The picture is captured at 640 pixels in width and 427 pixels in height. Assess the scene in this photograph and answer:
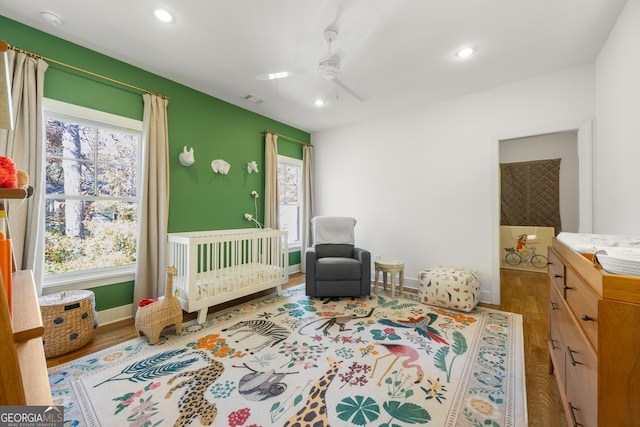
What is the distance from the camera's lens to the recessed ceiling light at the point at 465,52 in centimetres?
236

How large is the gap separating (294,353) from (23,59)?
3103 millimetres

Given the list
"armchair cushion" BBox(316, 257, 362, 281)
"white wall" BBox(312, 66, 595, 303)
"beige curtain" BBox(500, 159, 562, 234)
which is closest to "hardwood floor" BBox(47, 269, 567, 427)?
"white wall" BBox(312, 66, 595, 303)

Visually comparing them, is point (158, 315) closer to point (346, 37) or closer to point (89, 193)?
point (89, 193)

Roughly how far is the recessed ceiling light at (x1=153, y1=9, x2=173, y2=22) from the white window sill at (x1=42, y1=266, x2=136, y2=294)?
90.8 inches

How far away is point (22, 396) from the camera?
0.48 meters

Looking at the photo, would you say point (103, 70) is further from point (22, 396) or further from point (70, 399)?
point (22, 396)

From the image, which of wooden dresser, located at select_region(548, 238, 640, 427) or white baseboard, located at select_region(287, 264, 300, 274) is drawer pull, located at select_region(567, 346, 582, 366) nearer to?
wooden dresser, located at select_region(548, 238, 640, 427)

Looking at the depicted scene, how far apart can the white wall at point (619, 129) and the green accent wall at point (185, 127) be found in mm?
3734

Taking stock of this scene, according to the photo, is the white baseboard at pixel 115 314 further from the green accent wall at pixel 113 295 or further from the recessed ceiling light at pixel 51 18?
the recessed ceiling light at pixel 51 18

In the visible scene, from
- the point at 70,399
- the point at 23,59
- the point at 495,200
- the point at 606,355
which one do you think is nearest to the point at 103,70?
the point at 23,59

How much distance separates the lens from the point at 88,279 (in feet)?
7.93

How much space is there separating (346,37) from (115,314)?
11.0ft

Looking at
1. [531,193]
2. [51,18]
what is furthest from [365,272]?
[531,193]

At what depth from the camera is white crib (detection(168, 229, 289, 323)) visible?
2523 millimetres
